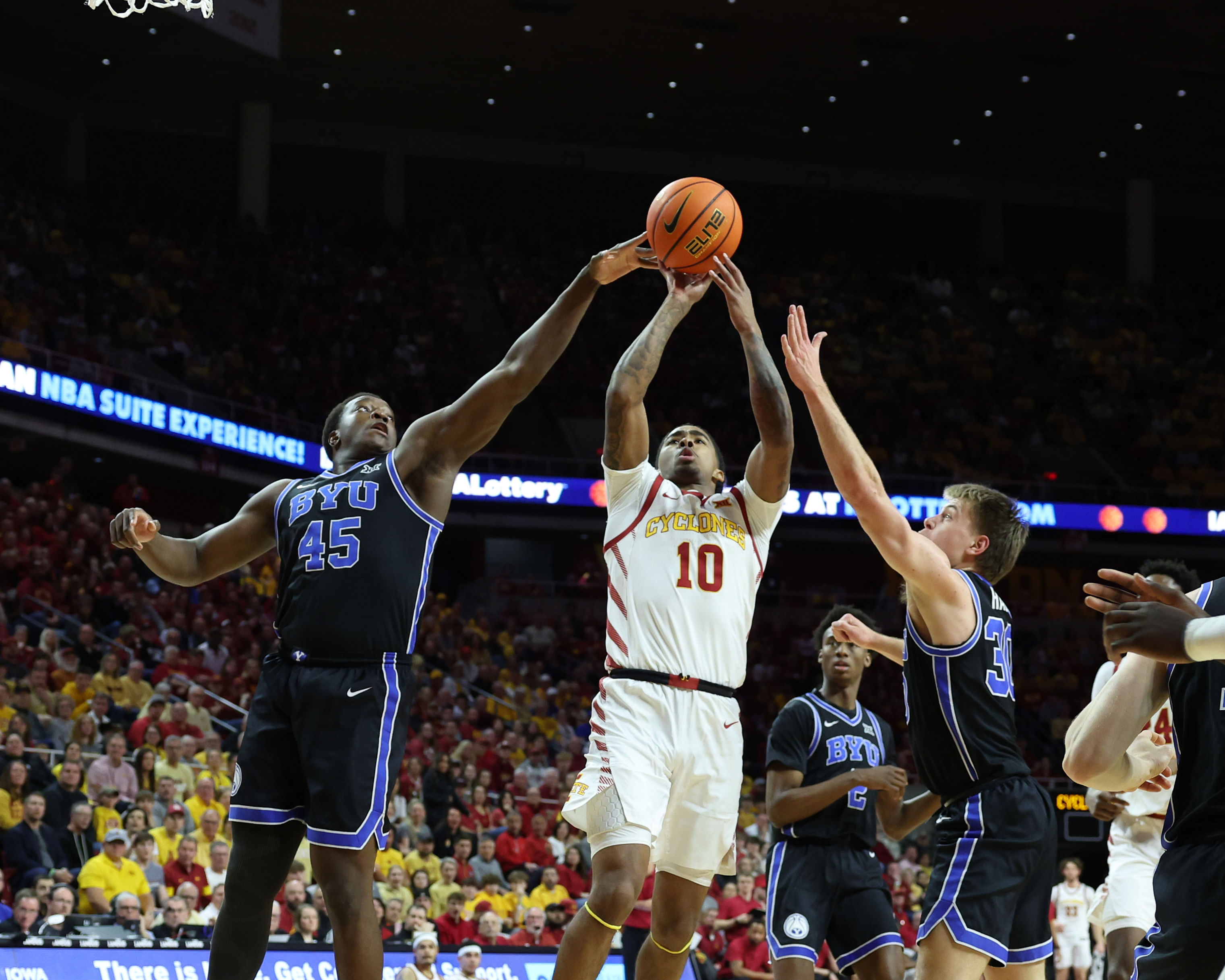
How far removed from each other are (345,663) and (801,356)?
6.66ft

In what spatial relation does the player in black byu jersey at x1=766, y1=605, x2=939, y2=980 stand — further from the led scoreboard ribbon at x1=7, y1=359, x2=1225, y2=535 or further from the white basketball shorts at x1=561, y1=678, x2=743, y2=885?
the led scoreboard ribbon at x1=7, y1=359, x2=1225, y2=535

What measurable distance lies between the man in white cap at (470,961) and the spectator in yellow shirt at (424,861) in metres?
2.80

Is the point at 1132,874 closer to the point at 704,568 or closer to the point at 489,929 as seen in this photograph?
the point at 704,568

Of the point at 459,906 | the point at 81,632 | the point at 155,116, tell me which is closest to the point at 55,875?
the point at 459,906

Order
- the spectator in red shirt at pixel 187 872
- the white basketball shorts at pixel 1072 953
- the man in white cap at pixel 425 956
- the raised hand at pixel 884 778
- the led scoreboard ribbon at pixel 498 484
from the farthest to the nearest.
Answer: the led scoreboard ribbon at pixel 498 484 < the white basketball shorts at pixel 1072 953 < the spectator in red shirt at pixel 187 872 < the man in white cap at pixel 425 956 < the raised hand at pixel 884 778

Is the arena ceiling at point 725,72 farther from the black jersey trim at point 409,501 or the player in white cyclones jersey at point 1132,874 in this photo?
the black jersey trim at point 409,501

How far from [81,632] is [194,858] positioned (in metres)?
4.24

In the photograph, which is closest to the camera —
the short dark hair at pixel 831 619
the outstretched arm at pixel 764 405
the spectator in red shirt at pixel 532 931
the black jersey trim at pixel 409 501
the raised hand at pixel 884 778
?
the black jersey trim at pixel 409 501

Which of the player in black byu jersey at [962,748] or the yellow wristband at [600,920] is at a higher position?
the player in black byu jersey at [962,748]

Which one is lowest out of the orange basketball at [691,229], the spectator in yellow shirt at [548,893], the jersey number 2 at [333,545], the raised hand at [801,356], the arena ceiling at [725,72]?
the spectator in yellow shirt at [548,893]

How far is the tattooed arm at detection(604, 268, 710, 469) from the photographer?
5953 mm

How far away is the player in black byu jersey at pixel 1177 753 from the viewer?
359 centimetres

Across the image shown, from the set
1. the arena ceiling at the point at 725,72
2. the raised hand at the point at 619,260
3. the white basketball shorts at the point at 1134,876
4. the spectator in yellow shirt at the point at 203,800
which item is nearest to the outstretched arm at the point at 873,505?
the raised hand at the point at 619,260

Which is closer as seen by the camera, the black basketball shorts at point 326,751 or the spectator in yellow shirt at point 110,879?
the black basketball shorts at point 326,751
